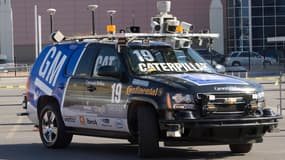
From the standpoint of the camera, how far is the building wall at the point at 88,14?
77.6 metres

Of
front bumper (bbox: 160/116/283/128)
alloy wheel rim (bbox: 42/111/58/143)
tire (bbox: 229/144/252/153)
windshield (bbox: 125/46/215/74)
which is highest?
windshield (bbox: 125/46/215/74)

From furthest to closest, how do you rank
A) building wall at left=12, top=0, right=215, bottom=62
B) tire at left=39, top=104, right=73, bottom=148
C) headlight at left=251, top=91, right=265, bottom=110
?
building wall at left=12, top=0, right=215, bottom=62, tire at left=39, top=104, right=73, bottom=148, headlight at left=251, top=91, right=265, bottom=110

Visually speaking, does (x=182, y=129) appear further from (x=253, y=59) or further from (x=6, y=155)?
(x=253, y=59)

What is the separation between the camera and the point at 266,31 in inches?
2785

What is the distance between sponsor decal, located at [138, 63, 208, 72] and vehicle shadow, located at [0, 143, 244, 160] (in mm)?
1310

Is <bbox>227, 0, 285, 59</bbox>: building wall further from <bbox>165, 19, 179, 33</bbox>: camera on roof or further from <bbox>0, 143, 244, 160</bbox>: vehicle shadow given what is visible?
<bbox>165, 19, 179, 33</bbox>: camera on roof

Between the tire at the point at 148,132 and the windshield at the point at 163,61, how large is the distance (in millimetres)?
860

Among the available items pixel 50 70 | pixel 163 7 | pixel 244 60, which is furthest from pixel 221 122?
pixel 244 60

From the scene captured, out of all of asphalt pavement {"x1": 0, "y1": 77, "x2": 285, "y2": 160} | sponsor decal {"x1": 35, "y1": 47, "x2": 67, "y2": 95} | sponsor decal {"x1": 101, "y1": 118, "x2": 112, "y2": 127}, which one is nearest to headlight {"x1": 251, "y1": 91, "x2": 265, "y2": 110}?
asphalt pavement {"x1": 0, "y1": 77, "x2": 285, "y2": 160}

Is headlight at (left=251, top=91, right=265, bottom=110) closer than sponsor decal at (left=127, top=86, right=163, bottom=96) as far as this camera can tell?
No

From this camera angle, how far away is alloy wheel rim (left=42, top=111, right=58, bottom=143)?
12047 millimetres

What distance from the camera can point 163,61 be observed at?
1105 centimetres

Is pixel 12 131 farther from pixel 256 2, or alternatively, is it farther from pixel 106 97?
pixel 256 2

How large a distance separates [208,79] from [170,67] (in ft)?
2.85
